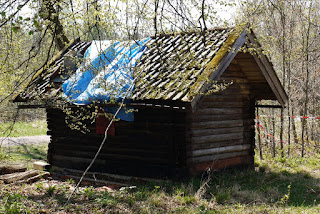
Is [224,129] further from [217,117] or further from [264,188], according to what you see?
[264,188]

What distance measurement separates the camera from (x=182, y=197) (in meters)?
8.06

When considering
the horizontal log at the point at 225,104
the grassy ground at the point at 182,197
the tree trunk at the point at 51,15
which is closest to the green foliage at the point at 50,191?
the grassy ground at the point at 182,197

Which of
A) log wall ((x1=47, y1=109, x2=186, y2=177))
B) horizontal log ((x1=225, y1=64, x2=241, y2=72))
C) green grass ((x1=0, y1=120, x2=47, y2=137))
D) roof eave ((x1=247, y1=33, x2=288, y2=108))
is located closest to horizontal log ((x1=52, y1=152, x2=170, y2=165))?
log wall ((x1=47, y1=109, x2=186, y2=177))

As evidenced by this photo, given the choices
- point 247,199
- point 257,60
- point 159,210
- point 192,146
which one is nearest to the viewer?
point 159,210

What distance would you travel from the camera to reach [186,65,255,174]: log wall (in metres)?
10.3

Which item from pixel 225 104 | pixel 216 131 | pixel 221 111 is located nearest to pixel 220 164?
pixel 216 131

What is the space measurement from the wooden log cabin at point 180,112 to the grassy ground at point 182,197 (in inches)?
34.6

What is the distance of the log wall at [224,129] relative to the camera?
1034 cm

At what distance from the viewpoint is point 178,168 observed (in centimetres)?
991

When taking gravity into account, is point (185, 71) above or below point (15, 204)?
above

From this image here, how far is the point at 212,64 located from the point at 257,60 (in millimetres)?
1942

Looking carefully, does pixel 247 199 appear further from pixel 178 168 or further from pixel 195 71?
pixel 195 71

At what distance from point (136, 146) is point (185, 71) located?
2385 millimetres

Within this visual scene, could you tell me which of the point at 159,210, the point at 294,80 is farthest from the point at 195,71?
the point at 294,80
